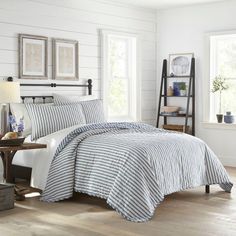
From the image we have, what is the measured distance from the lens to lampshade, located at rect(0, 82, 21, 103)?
5.54m

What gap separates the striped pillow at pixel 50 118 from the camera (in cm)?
574

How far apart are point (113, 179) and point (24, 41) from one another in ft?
8.30

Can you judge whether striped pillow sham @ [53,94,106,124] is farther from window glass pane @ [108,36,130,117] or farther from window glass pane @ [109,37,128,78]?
window glass pane @ [109,37,128,78]

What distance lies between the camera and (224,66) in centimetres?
771

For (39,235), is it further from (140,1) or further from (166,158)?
(140,1)

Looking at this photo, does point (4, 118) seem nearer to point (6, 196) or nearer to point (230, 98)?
point (6, 196)

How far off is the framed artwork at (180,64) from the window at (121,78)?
0.60m

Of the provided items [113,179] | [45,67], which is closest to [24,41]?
[45,67]

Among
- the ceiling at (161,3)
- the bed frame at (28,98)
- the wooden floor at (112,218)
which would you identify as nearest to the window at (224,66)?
the ceiling at (161,3)

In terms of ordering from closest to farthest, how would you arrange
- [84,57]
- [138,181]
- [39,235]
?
[39,235]
[138,181]
[84,57]

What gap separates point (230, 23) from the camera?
7.45m

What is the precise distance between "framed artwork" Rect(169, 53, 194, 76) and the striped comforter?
2.56 metres

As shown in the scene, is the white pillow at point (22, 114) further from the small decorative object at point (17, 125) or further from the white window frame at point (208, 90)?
the white window frame at point (208, 90)

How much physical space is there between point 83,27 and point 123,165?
3060 mm
